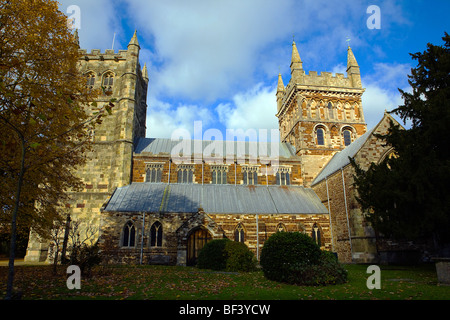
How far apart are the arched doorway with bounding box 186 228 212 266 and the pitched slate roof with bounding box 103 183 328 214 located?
6.29ft

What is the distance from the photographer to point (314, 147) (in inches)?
1219

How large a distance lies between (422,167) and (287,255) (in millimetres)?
7144

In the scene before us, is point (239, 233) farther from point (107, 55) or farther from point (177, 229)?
point (107, 55)

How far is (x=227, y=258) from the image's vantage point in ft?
55.7

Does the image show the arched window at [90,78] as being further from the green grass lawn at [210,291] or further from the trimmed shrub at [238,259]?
the green grass lawn at [210,291]

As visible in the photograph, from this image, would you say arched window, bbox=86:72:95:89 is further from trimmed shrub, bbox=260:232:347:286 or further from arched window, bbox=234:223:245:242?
trimmed shrub, bbox=260:232:347:286

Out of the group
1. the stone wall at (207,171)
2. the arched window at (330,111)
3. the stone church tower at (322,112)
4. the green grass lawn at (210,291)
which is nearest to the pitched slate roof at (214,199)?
the stone wall at (207,171)

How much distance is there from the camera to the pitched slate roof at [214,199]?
2333cm

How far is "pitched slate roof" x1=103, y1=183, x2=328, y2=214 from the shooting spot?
23.3 m

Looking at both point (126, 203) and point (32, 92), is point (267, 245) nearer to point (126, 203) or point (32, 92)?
point (32, 92)

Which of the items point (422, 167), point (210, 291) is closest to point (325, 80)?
point (422, 167)

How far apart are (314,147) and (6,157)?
27318 mm

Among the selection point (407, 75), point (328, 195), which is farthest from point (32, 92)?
point (328, 195)

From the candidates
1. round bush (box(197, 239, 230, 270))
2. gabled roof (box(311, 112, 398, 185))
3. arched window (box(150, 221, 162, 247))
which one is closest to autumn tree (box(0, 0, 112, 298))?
round bush (box(197, 239, 230, 270))
